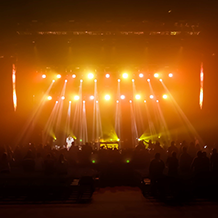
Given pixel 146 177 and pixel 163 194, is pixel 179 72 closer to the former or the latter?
pixel 146 177

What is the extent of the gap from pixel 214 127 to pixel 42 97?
9.97 metres

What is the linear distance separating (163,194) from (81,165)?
4.03 meters

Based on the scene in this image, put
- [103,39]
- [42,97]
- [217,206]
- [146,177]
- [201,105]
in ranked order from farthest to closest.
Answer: [42,97]
[201,105]
[103,39]
[146,177]
[217,206]

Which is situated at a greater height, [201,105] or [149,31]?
[149,31]

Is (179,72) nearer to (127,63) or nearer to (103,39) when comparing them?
(127,63)

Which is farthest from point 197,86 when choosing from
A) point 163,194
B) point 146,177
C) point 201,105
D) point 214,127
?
point 163,194

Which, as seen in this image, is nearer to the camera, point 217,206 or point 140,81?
point 217,206

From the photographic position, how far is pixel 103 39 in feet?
36.9

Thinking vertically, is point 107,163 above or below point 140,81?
below

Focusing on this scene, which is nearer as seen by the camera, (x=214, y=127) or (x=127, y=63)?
(x=214, y=127)

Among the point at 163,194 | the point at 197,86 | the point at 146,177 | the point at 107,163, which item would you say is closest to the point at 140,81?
the point at 197,86

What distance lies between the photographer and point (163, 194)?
5699 mm

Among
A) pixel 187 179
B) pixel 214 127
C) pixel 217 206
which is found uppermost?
pixel 214 127

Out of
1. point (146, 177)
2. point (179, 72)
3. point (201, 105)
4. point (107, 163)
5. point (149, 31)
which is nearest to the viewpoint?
point (146, 177)
